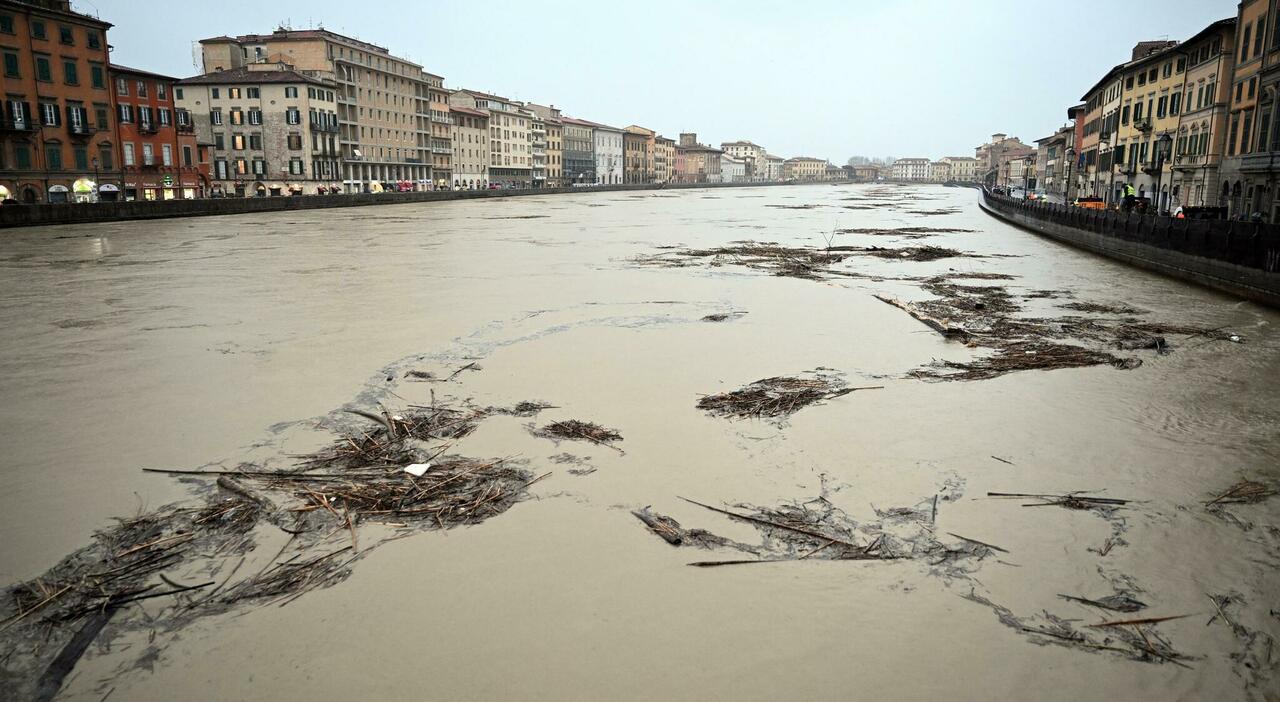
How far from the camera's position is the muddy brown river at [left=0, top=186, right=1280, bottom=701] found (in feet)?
15.4

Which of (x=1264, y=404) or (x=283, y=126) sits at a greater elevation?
(x=283, y=126)

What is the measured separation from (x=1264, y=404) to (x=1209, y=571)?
5753 millimetres

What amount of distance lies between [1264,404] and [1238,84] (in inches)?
1245

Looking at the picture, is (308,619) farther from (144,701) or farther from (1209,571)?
(1209,571)

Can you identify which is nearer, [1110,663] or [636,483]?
[1110,663]

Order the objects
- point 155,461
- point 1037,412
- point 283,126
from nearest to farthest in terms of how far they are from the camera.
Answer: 1. point 155,461
2. point 1037,412
3. point 283,126

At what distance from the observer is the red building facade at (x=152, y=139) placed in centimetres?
5547

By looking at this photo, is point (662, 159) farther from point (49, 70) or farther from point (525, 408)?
point (525, 408)

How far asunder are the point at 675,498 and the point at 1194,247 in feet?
69.3

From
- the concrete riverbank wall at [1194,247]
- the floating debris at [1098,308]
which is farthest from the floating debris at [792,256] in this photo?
the floating debris at [1098,308]

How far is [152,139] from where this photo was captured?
189ft

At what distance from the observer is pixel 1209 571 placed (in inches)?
228

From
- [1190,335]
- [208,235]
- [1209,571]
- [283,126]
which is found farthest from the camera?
[283,126]

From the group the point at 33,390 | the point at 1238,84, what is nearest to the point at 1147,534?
the point at 33,390
